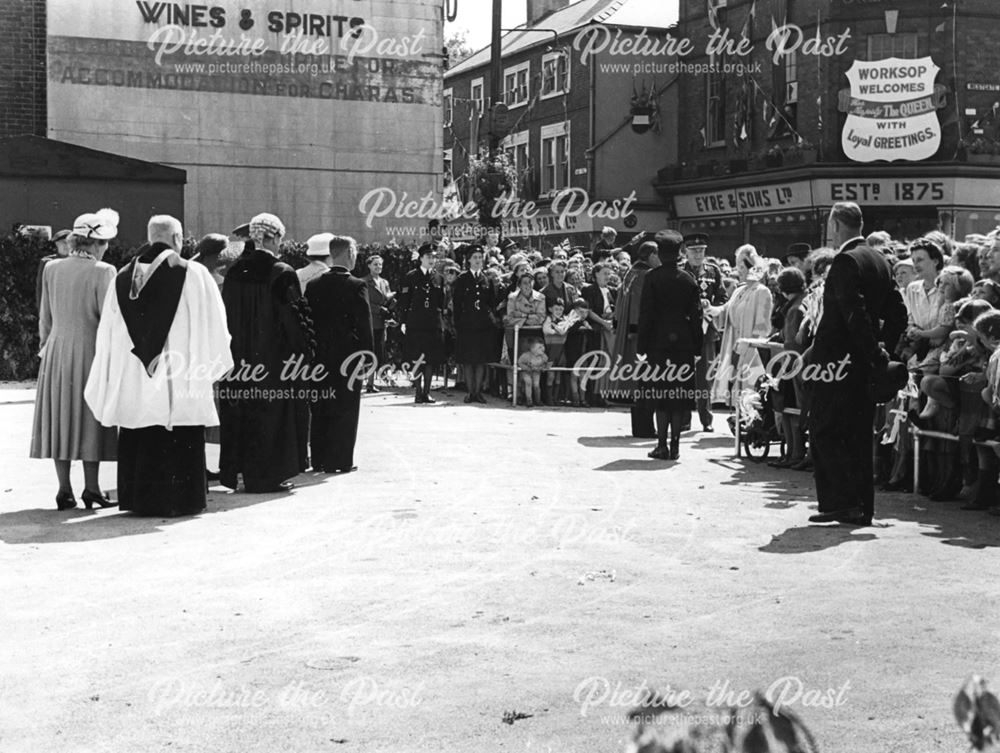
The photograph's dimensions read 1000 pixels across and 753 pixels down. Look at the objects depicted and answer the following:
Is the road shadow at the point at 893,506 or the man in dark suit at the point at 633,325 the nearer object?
the road shadow at the point at 893,506

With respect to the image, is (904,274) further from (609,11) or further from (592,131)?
(609,11)

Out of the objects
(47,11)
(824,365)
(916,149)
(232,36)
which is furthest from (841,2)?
(824,365)

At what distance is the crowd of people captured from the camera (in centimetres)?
1012

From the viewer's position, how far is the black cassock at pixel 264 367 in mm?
11453

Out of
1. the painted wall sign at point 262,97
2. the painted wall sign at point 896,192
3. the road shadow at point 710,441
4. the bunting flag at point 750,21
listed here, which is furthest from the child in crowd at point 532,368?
the bunting flag at point 750,21

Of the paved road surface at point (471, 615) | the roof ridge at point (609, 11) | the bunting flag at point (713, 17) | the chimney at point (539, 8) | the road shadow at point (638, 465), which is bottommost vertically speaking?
the paved road surface at point (471, 615)

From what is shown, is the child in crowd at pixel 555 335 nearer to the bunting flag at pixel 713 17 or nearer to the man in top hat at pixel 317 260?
the man in top hat at pixel 317 260

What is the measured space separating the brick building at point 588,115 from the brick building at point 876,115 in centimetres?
574

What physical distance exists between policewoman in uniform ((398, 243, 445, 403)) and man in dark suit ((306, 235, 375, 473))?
739cm

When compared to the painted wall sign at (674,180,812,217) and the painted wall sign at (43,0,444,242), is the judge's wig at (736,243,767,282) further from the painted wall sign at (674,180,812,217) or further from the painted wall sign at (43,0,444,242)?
the painted wall sign at (674,180,812,217)

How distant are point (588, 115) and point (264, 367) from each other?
34.6 meters

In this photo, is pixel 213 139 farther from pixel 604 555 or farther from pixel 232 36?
pixel 604 555

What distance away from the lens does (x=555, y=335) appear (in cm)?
2016

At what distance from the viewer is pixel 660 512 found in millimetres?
10578
